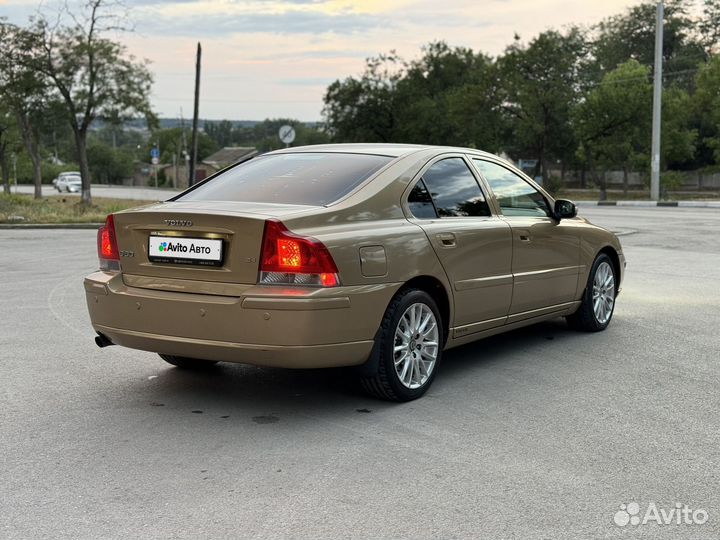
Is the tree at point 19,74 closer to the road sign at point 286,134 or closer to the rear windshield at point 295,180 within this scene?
the road sign at point 286,134

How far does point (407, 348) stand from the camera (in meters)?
5.22

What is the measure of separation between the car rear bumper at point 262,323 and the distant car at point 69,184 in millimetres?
64500

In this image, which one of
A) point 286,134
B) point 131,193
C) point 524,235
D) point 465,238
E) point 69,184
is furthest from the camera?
point 69,184

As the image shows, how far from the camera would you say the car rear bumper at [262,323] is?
4.61m

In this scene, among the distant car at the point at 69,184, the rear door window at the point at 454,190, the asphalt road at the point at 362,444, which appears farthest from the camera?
the distant car at the point at 69,184

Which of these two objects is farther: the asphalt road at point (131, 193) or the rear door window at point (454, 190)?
the asphalt road at point (131, 193)

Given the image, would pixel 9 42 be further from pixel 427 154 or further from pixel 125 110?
pixel 427 154

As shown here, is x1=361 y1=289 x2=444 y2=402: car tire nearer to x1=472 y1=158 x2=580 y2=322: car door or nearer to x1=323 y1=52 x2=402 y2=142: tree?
x1=472 y1=158 x2=580 y2=322: car door

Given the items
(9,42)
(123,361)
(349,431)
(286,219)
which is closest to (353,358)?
(349,431)

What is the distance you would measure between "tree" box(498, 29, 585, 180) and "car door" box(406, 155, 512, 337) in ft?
153

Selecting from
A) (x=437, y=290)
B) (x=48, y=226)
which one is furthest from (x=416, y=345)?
(x=48, y=226)

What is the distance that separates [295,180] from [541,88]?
48.1 m

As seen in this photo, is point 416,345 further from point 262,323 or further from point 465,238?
point 262,323

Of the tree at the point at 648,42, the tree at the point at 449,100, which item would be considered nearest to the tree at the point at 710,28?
the tree at the point at 648,42
